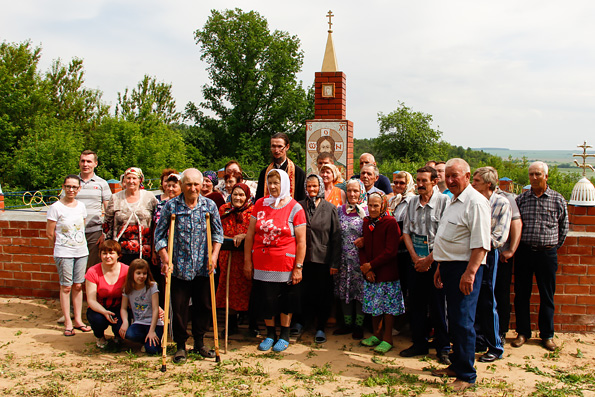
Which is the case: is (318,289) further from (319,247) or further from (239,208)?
(239,208)

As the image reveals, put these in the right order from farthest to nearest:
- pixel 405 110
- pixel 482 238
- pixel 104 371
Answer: pixel 405 110 < pixel 104 371 < pixel 482 238

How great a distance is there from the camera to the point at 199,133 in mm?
33219

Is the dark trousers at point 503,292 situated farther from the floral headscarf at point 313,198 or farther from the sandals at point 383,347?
the floral headscarf at point 313,198

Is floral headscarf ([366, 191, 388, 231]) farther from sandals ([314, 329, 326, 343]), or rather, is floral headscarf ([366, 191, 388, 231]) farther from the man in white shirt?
sandals ([314, 329, 326, 343])

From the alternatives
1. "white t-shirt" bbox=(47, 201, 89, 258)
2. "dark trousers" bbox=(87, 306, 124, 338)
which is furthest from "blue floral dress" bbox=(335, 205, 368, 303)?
"white t-shirt" bbox=(47, 201, 89, 258)

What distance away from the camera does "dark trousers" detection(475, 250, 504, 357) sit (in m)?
4.32

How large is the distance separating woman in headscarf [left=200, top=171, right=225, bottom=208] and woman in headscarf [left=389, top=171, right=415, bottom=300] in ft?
6.41

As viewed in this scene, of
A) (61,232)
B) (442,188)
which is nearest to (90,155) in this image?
(61,232)

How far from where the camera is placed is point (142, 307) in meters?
4.67

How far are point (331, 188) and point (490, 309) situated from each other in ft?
6.67

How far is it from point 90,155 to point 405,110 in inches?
1531

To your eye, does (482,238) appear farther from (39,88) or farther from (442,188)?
(39,88)

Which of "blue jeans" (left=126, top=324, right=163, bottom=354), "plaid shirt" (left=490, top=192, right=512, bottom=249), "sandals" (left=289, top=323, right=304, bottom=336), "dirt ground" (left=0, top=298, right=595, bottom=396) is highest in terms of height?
"plaid shirt" (left=490, top=192, right=512, bottom=249)

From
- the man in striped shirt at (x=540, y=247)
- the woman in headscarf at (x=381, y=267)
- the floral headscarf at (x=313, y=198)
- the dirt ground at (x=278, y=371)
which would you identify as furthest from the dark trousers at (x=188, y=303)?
the man in striped shirt at (x=540, y=247)
